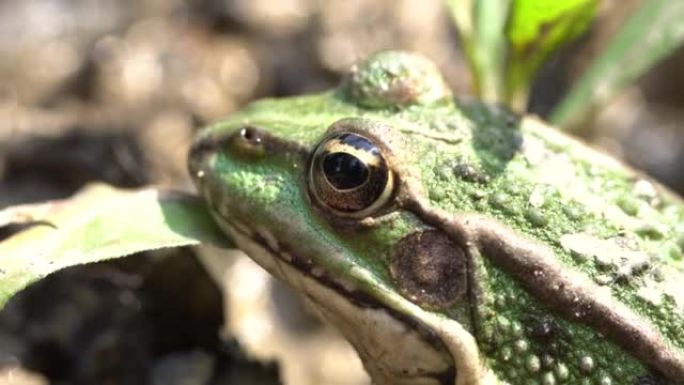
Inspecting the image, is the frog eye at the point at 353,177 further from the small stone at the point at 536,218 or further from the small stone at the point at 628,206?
the small stone at the point at 628,206

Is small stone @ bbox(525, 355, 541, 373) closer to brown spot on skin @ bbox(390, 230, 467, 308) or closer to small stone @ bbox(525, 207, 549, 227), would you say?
brown spot on skin @ bbox(390, 230, 467, 308)

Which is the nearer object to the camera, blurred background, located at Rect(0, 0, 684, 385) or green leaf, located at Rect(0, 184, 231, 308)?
green leaf, located at Rect(0, 184, 231, 308)

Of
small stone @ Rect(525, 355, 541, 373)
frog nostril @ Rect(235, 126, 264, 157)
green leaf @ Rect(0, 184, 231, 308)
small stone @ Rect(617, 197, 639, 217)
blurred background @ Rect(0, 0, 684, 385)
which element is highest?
small stone @ Rect(617, 197, 639, 217)

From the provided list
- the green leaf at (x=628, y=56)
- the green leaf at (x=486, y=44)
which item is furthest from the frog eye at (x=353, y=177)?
the green leaf at (x=628, y=56)

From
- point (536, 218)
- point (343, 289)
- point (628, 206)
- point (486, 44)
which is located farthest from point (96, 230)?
point (486, 44)

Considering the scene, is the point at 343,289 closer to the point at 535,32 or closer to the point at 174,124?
the point at 535,32

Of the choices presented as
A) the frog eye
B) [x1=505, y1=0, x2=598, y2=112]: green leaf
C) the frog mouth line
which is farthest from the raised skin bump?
[x1=505, y1=0, x2=598, y2=112]: green leaf
